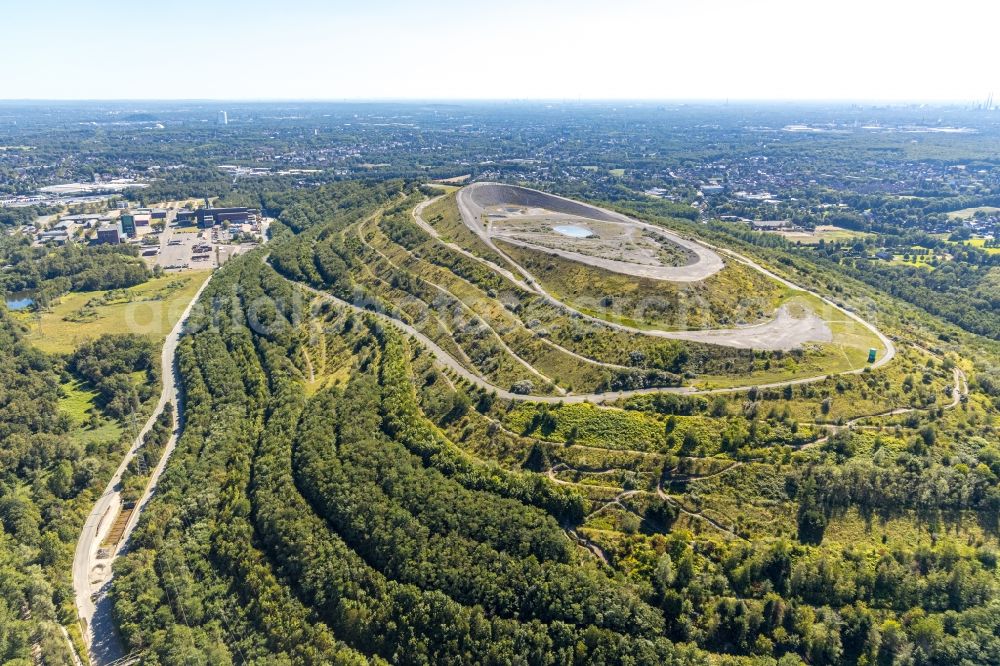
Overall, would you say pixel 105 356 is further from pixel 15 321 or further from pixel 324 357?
pixel 324 357

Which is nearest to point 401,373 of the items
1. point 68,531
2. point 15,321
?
point 68,531

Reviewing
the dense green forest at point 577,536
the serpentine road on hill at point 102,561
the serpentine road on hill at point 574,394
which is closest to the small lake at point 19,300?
the serpentine road on hill at point 102,561

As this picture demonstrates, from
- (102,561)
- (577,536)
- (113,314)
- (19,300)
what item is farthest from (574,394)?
(19,300)

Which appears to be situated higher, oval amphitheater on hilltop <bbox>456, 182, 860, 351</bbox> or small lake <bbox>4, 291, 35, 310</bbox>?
oval amphitheater on hilltop <bbox>456, 182, 860, 351</bbox>

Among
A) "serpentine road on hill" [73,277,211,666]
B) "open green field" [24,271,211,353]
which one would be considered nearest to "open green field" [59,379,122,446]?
"serpentine road on hill" [73,277,211,666]

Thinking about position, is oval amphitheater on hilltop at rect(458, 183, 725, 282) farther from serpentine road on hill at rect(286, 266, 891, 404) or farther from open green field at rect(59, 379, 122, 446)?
open green field at rect(59, 379, 122, 446)

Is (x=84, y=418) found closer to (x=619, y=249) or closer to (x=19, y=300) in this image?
(x=19, y=300)
